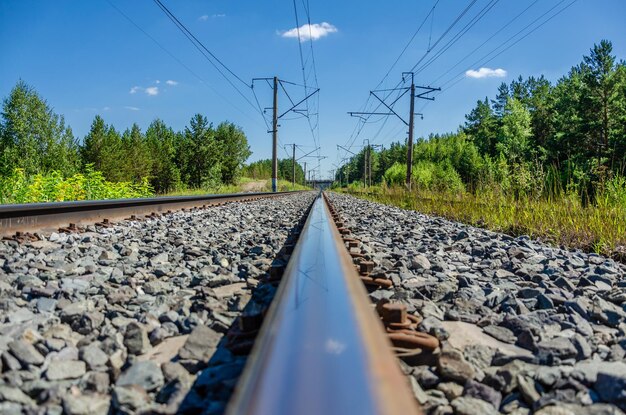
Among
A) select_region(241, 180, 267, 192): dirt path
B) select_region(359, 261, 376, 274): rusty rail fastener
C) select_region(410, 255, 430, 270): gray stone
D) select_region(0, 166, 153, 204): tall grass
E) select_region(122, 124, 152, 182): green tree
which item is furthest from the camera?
select_region(122, 124, 152, 182): green tree

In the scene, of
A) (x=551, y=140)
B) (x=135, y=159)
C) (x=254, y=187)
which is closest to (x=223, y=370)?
(x=551, y=140)

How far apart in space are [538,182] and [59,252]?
19.2ft

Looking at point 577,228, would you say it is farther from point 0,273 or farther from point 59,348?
point 0,273

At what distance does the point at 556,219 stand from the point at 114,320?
4.79m

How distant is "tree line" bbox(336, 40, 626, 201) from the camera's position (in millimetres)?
5707

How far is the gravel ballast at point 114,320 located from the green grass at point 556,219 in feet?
10.0

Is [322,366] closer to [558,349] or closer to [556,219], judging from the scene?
[558,349]

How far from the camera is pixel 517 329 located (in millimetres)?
1601

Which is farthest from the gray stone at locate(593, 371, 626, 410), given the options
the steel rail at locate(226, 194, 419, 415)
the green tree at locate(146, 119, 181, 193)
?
the green tree at locate(146, 119, 181, 193)

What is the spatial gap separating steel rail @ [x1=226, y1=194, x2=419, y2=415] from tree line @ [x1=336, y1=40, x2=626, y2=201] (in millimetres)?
4890

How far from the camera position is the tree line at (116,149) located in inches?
2068

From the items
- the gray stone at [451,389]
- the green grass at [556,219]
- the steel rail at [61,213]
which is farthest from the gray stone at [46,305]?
the green grass at [556,219]

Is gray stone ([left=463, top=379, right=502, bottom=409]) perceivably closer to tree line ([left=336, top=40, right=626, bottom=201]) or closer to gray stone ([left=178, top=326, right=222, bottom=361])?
gray stone ([left=178, top=326, right=222, bottom=361])

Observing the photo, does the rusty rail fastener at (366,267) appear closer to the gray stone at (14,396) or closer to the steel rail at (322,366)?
the steel rail at (322,366)
